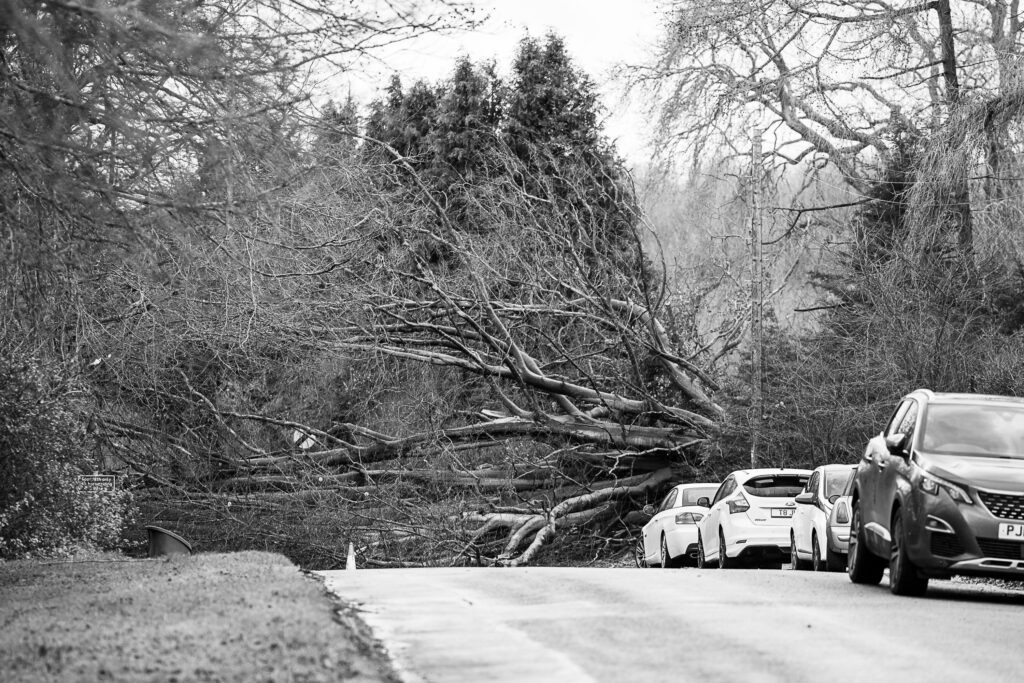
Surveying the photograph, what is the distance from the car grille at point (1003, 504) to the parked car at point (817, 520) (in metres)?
6.73

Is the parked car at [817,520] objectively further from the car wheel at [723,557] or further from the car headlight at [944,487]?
the car headlight at [944,487]

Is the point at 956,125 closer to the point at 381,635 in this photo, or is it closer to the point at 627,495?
the point at 627,495

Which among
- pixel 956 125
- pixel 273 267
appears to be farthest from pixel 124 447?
pixel 956 125

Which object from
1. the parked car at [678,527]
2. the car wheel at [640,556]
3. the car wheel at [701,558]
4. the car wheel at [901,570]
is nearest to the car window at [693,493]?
the parked car at [678,527]

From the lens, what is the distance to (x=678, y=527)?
88.8ft

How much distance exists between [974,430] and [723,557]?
377 inches

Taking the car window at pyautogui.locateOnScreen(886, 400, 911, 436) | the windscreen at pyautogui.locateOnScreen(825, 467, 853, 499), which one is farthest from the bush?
the car window at pyautogui.locateOnScreen(886, 400, 911, 436)

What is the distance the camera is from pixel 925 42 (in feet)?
113

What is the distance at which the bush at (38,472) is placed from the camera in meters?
22.6

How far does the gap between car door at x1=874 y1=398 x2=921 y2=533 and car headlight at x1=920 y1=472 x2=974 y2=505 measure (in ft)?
1.61

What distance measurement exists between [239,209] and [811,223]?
92.4 ft

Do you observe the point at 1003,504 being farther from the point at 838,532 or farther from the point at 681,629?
the point at 838,532

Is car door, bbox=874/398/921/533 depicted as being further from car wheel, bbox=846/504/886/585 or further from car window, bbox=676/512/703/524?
car window, bbox=676/512/703/524

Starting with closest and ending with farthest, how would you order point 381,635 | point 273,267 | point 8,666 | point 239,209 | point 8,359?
point 8,666, point 381,635, point 239,209, point 8,359, point 273,267
